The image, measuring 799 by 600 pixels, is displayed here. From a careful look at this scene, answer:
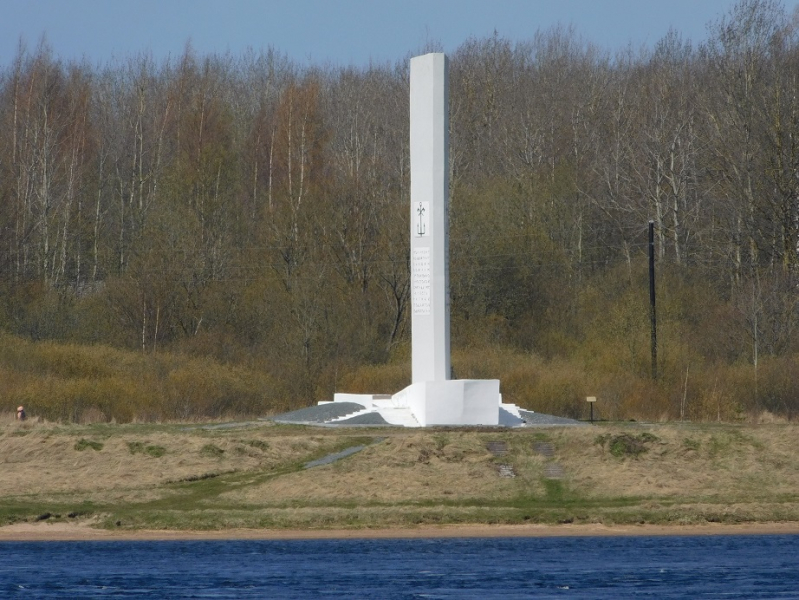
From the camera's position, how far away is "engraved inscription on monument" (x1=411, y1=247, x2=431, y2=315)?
33844mm

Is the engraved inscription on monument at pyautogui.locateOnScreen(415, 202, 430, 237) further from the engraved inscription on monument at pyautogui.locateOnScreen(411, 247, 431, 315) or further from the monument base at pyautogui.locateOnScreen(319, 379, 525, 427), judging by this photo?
the monument base at pyautogui.locateOnScreen(319, 379, 525, 427)

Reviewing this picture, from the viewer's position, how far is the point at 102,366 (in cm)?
4747

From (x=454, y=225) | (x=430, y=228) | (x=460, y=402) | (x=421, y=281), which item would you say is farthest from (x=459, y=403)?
(x=454, y=225)

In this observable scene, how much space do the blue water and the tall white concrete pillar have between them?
940 cm

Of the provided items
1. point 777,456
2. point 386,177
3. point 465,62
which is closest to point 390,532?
point 777,456

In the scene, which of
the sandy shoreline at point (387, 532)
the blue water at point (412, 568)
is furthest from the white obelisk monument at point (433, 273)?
the blue water at point (412, 568)

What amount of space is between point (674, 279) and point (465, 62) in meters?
28.9

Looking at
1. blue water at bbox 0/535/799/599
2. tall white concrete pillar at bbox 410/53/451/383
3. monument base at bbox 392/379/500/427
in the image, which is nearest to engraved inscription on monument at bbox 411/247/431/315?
tall white concrete pillar at bbox 410/53/451/383

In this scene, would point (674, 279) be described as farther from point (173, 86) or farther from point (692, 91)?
point (173, 86)

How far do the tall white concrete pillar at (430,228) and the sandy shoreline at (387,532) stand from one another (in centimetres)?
856

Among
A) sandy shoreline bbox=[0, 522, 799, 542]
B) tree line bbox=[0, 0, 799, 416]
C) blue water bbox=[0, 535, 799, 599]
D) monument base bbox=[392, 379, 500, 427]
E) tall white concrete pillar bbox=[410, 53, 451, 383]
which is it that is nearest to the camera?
blue water bbox=[0, 535, 799, 599]

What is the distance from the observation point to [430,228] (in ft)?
111

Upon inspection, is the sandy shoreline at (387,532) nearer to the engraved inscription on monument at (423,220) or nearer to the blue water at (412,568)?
the blue water at (412,568)

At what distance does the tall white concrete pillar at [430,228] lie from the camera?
33.8 meters
